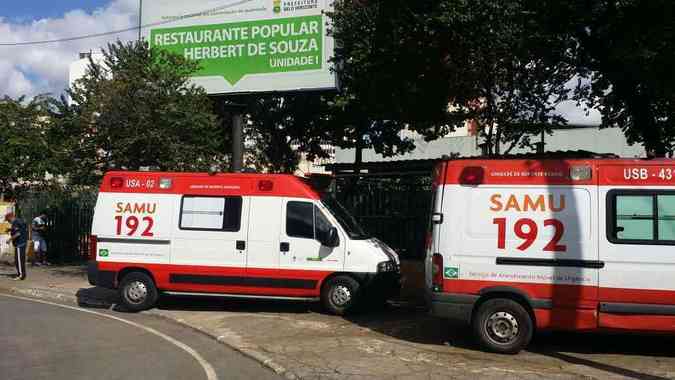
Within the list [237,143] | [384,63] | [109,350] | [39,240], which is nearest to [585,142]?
[237,143]

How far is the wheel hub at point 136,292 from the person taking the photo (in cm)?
1191

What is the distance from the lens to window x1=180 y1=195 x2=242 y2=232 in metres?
11.7

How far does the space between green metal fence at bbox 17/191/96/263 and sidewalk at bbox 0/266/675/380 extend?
904 cm

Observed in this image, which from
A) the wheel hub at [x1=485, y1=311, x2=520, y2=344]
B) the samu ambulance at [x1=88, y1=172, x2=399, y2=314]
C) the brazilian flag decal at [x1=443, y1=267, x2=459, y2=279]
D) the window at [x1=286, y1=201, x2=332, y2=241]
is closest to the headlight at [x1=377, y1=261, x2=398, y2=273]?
the samu ambulance at [x1=88, y1=172, x2=399, y2=314]

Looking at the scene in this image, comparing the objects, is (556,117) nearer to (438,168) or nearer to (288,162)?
(438,168)

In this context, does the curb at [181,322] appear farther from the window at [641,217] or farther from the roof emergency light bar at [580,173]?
the window at [641,217]

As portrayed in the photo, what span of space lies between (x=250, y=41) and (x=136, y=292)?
25.1 ft

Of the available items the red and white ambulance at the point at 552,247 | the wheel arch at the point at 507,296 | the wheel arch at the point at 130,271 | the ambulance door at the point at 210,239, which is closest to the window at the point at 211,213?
the ambulance door at the point at 210,239

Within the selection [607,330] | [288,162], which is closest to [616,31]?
[607,330]

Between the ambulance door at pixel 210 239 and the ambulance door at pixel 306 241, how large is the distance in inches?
28.7

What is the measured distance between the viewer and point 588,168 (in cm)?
838

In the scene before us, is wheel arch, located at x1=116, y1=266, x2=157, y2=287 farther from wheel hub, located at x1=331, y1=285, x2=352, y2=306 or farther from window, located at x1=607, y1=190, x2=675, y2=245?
window, located at x1=607, y1=190, x2=675, y2=245

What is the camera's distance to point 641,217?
8148 mm

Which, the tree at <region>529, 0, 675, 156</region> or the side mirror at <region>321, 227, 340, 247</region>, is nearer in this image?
the tree at <region>529, 0, 675, 156</region>
